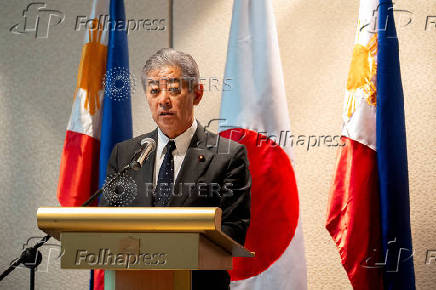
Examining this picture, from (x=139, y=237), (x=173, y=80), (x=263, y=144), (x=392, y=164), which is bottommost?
(x=139, y=237)

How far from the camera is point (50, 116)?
3826 millimetres

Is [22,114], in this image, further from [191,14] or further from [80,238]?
[80,238]

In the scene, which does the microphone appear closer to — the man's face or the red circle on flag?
the man's face

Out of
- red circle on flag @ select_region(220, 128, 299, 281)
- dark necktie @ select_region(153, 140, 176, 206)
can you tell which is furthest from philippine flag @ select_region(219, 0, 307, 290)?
dark necktie @ select_region(153, 140, 176, 206)

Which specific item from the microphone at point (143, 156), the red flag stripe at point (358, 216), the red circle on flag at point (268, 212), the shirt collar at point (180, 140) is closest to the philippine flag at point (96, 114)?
the red circle on flag at point (268, 212)

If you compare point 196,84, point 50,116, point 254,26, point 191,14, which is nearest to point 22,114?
point 50,116

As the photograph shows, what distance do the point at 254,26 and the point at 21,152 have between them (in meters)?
1.88

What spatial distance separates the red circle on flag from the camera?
2912 millimetres

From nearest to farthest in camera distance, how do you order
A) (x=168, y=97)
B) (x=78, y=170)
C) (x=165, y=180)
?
(x=165, y=180)
(x=168, y=97)
(x=78, y=170)

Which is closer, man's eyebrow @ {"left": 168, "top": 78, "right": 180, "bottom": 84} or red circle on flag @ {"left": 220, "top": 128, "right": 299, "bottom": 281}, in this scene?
man's eyebrow @ {"left": 168, "top": 78, "right": 180, "bottom": 84}

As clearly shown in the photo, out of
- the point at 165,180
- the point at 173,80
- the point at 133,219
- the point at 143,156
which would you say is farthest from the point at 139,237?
the point at 173,80

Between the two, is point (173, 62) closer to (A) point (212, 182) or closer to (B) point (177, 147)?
(B) point (177, 147)

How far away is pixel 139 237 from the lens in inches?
54.3

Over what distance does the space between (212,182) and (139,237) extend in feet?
2.53
